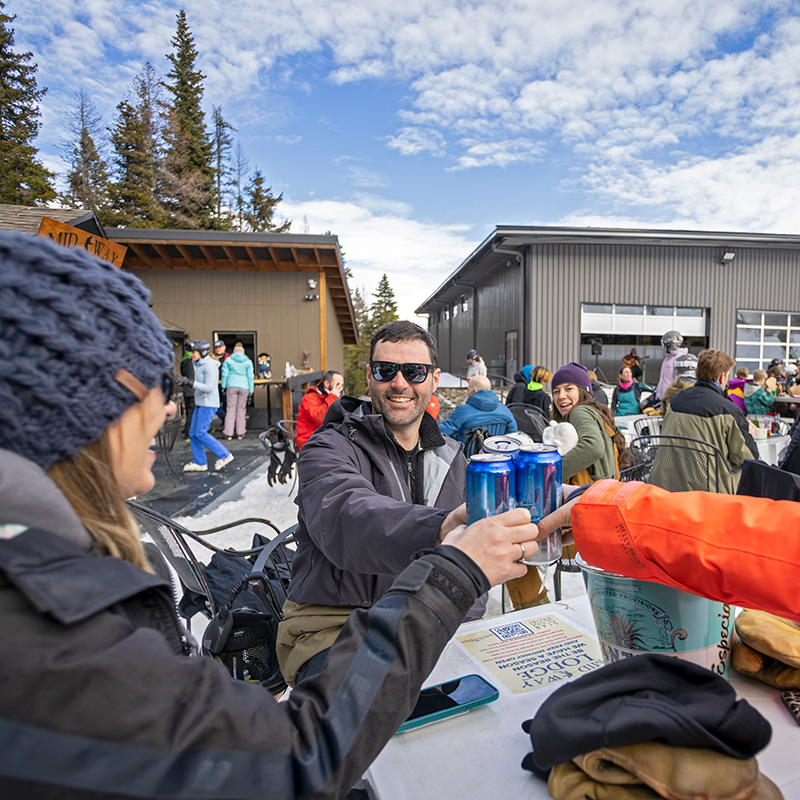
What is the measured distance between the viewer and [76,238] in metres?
4.74

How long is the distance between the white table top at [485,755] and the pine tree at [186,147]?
103 ft

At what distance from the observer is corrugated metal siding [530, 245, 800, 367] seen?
17047 mm

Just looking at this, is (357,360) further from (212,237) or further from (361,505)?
(361,505)

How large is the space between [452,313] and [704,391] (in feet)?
94.0

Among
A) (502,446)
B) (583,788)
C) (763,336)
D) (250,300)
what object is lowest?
(583,788)

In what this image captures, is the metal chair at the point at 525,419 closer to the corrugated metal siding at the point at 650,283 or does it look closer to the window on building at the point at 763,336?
the corrugated metal siding at the point at 650,283

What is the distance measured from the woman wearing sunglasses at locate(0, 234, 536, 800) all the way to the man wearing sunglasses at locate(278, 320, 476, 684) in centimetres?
49

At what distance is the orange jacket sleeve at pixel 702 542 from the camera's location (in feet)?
3.08

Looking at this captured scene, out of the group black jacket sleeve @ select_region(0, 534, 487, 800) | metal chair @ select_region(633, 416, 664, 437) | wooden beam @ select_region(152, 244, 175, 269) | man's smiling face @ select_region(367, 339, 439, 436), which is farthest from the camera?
wooden beam @ select_region(152, 244, 175, 269)

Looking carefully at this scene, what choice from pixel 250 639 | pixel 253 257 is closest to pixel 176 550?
pixel 250 639

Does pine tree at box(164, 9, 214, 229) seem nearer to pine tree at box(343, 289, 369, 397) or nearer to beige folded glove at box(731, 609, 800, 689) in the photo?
pine tree at box(343, 289, 369, 397)

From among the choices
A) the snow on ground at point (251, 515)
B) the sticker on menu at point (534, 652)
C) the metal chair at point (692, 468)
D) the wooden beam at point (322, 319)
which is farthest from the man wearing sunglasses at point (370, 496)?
the wooden beam at point (322, 319)

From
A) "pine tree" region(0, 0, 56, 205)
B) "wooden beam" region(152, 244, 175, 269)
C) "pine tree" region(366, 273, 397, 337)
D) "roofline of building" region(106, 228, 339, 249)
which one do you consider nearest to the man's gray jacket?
"roofline of building" region(106, 228, 339, 249)

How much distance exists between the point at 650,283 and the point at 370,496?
18.6 metres
